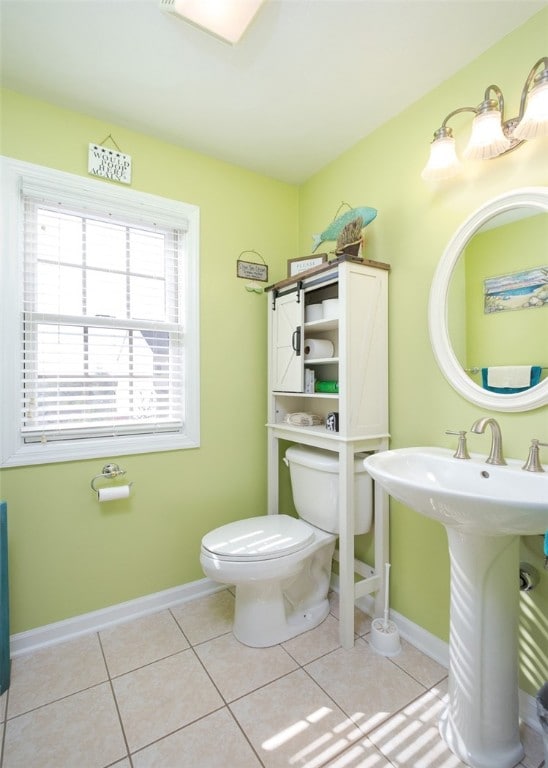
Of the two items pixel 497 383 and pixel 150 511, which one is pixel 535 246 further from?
pixel 150 511

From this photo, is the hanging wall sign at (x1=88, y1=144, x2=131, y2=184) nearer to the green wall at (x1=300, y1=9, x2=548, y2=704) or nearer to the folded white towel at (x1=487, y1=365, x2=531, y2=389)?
the green wall at (x1=300, y1=9, x2=548, y2=704)

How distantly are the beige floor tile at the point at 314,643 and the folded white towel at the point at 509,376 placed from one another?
135cm

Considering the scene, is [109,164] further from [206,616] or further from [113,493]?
[206,616]

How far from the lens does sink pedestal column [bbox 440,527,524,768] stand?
3.76 feet

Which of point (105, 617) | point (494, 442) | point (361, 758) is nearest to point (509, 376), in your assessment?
point (494, 442)

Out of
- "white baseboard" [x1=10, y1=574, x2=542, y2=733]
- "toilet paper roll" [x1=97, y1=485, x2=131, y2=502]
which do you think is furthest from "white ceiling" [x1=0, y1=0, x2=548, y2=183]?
"white baseboard" [x1=10, y1=574, x2=542, y2=733]

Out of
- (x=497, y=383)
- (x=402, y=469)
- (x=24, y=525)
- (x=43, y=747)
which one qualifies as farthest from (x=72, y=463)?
(x=497, y=383)

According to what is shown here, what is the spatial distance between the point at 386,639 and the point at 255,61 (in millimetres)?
2488

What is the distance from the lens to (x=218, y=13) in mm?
1261

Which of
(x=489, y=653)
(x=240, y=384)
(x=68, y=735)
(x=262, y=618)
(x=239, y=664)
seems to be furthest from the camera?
(x=240, y=384)

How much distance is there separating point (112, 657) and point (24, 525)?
70 centimetres

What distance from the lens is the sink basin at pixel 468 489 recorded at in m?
0.93

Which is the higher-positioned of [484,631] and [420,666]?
[484,631]

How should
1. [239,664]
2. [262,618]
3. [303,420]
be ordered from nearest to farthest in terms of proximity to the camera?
[239,664]
[262,618]
[303,420]
